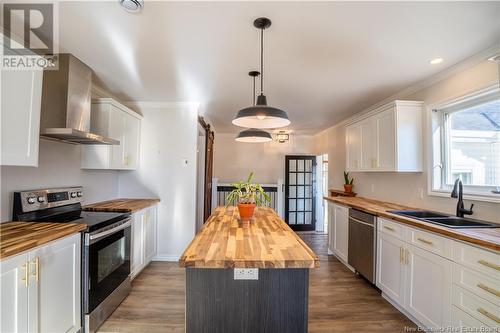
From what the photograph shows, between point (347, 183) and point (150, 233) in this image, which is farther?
point (347, 183)

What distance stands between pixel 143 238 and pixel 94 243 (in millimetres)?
1265

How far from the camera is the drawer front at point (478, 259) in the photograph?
5.01 feet

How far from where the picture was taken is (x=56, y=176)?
2.59 meters

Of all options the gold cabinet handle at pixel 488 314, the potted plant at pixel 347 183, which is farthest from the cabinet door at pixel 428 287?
the potted plant at pixel 347 183

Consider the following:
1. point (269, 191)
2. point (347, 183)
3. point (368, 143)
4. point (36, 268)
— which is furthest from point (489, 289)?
point (269, 191)

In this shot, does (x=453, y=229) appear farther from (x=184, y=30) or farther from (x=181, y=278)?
(x=181, y=278)

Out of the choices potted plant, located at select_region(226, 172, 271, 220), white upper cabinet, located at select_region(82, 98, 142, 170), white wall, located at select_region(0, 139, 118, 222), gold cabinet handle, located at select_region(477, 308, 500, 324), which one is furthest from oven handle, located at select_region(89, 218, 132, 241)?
gold cabinet handle, located at select_region(477, 308, 500, 324)

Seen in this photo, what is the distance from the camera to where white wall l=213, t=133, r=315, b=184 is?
22.6 feet

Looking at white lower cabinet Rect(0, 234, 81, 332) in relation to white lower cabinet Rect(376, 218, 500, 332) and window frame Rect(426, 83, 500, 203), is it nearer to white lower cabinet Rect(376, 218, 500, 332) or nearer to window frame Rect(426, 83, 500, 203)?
white lower cabinet Rect(376, 218, 500, 332)

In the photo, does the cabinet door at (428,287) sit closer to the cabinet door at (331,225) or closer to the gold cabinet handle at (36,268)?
the cabinet door at (331,225)

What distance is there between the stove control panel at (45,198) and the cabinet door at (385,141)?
3751 millimetres

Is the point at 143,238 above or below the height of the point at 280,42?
below

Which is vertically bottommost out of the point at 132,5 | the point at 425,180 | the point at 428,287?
the point at 428,287

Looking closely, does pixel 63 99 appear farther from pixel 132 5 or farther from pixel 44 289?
pixel 44 289
